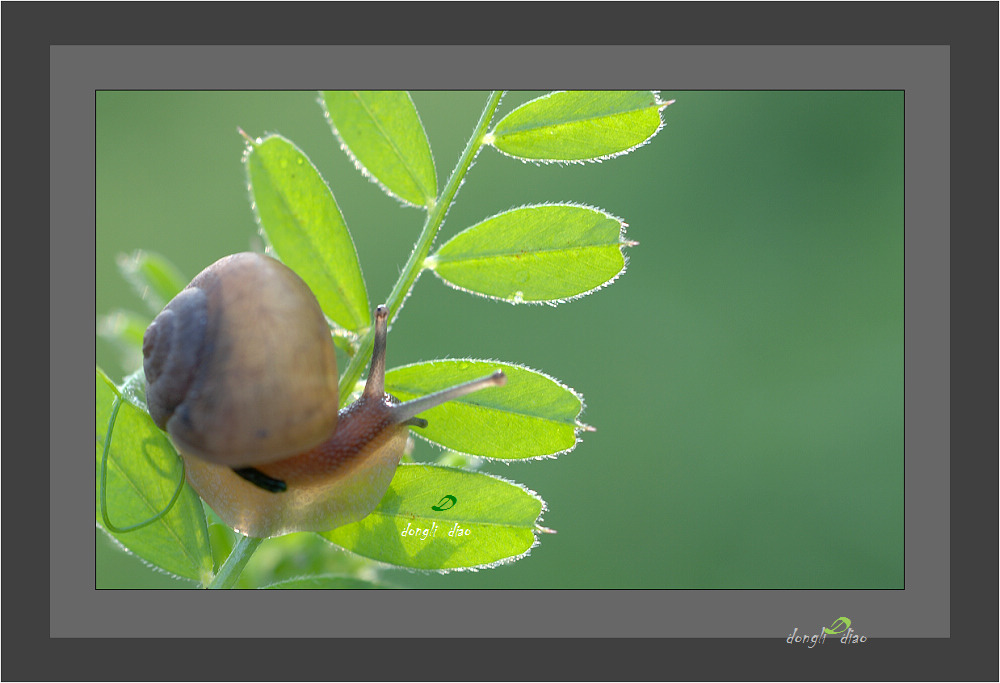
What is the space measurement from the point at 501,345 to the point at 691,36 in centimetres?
276

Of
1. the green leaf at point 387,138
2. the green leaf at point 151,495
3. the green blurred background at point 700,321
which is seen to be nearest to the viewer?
the green leaf at point 151,495

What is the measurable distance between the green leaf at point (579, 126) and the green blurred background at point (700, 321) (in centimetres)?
230

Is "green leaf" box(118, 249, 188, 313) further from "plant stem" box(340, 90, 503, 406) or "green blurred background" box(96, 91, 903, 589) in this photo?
"green blurred background" box(96, 91, 903, 589)

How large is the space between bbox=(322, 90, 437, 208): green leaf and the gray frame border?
0.06m

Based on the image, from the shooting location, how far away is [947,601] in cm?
152

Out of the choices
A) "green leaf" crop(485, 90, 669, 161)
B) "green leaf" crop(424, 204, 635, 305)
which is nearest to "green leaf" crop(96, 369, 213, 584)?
"green leaf" crop(424, 204, 635, 305)

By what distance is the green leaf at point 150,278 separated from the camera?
5.72 ft

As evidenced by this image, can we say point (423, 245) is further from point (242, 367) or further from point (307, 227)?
point (242, 367)

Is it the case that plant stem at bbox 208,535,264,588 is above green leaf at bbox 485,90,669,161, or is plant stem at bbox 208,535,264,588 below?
below

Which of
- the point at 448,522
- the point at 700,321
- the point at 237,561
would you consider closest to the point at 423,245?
the point at 448,522

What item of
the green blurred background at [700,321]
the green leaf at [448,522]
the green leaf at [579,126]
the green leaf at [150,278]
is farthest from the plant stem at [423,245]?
the green blurred background at [700,321]

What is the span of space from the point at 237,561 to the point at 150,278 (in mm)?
744

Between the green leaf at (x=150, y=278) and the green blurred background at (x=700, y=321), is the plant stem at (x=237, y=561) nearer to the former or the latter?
the green leaf at (x=150, y=278)

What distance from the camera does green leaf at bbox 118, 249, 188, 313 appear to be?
1744 millimetres
